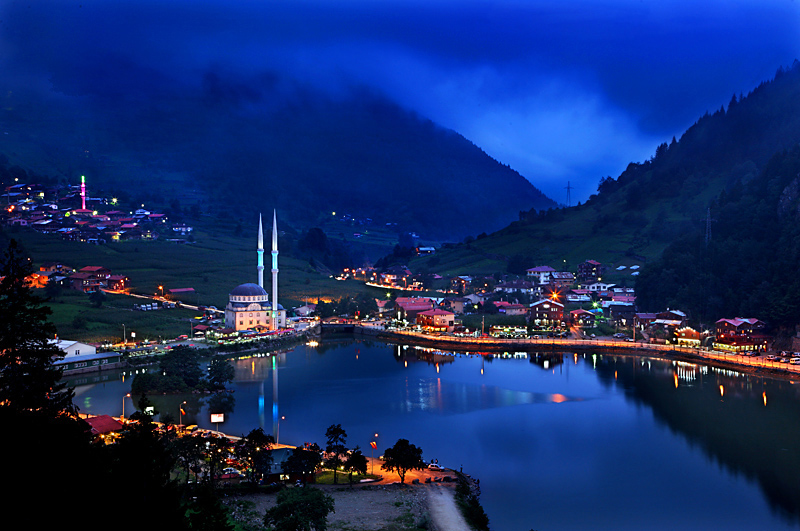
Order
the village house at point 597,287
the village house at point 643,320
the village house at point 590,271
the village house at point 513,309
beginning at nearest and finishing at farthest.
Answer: the village house at point 643,320, the village house at point 513,309, the village house at point 597,287, the village house at point 590,271

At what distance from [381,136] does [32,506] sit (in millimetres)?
143795

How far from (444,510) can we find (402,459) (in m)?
1.61

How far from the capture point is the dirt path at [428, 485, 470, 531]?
10.7m

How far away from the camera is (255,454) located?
1250 centimetres

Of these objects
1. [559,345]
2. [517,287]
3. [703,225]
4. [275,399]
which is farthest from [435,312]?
[703,225]

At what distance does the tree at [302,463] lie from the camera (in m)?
12.6

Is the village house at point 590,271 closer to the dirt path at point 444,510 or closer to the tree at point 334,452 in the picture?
the tree at point 334,452

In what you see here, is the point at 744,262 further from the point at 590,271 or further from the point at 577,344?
the point at 590,271

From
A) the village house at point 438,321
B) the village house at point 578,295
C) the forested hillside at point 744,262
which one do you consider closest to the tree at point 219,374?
the village house at point 438,321

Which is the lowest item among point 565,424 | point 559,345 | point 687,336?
point 565,424

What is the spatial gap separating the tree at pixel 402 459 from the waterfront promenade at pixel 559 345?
1600 centimetres

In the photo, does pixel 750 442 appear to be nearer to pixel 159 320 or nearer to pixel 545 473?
pixel 545 473

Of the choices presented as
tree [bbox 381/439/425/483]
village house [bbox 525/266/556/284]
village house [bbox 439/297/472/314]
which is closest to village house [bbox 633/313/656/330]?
village house [bbox 439/297/472/314]

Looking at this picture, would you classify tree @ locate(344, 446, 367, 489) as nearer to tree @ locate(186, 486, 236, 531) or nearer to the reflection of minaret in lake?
the reflection of minaret in lake
